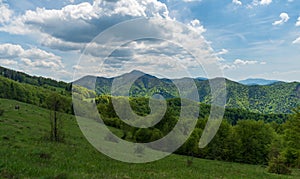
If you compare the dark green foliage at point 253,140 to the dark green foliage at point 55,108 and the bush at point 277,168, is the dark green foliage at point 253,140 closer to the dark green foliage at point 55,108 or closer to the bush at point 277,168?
the bush at point 277,168

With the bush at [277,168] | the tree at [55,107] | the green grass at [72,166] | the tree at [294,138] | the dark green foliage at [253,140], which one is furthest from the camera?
the dark green foliage at [253,140]

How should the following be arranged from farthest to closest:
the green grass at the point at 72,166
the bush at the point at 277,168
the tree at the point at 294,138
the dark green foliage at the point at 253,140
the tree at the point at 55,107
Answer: the dark green foliage at the point at 253,140
the tree at the point at 294,138
the bush at the point at 277,168
the tree at the point at 55,107
the green grass at the point at 72,166

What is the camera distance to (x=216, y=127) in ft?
242

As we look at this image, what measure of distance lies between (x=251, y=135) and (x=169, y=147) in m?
30.2

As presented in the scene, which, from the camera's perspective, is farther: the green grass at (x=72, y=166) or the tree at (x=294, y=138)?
the tree at (x=294, y=138)

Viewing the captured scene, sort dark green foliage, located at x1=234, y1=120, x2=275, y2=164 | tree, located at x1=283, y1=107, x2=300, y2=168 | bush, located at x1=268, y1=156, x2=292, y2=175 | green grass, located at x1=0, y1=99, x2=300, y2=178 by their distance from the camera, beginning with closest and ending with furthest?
green grass, located at x1=0, y1=99, x2=300, y2=178 < bush, located at x1=268, y1=156, x2=292, y2=175 < tree, located at x1=283, y1=107, x2=300, y2=168 < dark green foliage, located at x1=234, y1=120, x2=275, y2=164

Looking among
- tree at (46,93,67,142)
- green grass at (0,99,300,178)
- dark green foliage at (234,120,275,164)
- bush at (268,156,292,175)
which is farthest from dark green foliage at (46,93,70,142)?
dark green foliage at (234,120,275,164)

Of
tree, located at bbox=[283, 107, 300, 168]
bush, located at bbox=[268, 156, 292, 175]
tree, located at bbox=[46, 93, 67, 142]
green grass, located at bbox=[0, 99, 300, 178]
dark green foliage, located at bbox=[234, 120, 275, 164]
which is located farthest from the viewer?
dark green foliage, located at bbox=[234, 120, 275, 164]

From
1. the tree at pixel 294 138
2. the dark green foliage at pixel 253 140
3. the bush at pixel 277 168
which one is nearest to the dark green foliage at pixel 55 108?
the bush at pixel 277 168

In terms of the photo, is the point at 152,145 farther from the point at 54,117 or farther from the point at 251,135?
the point at 251,135

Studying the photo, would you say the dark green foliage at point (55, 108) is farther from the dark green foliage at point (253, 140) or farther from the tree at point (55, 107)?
the dark green foliage at point (253, 140)

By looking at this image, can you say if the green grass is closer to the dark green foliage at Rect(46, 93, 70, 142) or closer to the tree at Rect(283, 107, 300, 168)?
the dark green foliage at Rect(46, 93, 70, 142)

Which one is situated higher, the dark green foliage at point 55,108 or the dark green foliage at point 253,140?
the dark green foliage at point 55,108

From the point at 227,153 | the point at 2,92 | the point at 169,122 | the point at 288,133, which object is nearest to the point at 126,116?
the point at 169,122
